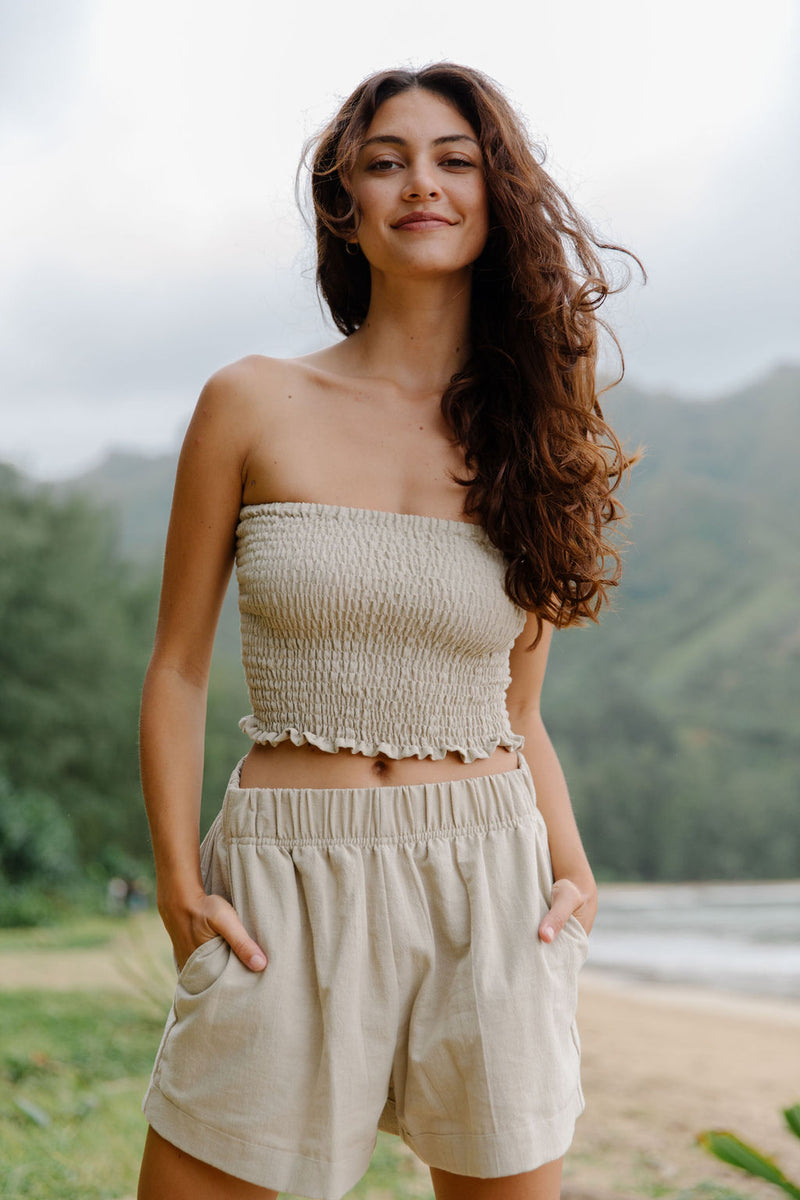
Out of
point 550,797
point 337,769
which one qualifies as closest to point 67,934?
point 550,797

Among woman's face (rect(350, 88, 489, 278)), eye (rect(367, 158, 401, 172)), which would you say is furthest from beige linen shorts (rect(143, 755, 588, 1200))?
eye (rect(367, 158, 401, 172))

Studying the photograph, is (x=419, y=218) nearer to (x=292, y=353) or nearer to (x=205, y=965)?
(x=205, y=965)

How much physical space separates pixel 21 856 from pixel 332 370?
1011 centimetres

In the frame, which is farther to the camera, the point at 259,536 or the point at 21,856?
the point at 21,856

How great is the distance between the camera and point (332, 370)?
153cm

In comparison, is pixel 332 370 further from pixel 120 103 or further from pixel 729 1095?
pixel 120 103

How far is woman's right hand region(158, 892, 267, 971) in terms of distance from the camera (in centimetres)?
125

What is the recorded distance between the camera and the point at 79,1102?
14.8ft

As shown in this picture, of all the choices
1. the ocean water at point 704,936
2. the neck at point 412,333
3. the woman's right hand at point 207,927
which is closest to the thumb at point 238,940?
the woman's right hand at point 207,927

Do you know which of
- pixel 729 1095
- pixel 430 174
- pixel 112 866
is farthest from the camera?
pixel 112 866

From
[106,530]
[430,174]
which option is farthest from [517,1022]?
[106,530]

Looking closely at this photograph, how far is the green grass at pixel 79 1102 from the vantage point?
356cm

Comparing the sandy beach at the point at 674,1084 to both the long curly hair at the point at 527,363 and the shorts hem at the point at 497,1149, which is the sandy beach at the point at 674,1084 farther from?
the long curly hair at the point at 527,363

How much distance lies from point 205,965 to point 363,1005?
0.17 m
